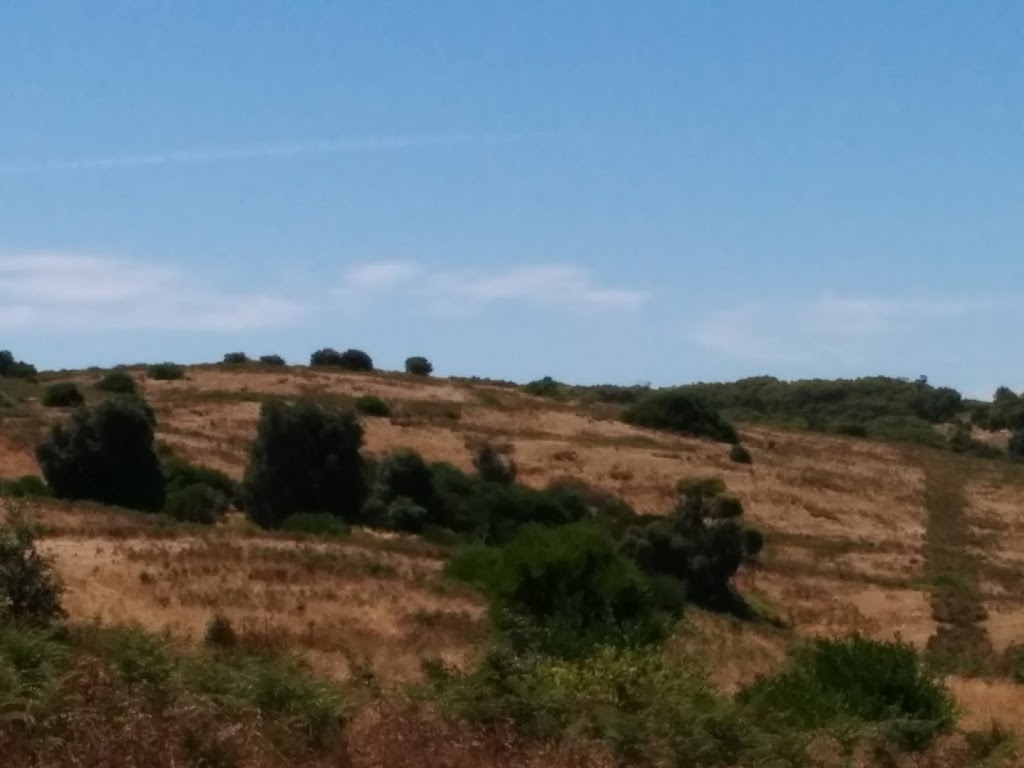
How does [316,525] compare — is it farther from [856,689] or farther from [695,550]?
[856,689]

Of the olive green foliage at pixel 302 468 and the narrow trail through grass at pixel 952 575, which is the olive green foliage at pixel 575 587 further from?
the olive green foliage at pixel 302 468

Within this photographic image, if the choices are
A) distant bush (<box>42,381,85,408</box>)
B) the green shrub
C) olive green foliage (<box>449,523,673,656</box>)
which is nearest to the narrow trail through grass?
olive green foliage (<box>449,523,673,656</box>)

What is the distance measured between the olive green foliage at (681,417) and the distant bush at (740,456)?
6168mm

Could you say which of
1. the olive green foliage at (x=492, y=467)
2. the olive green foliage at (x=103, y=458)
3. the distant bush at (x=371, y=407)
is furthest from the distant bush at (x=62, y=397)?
the olive green foliage at (x=103, y=458)

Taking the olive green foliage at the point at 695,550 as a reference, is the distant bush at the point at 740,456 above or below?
above

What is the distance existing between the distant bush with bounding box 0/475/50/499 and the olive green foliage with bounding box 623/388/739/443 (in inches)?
1449

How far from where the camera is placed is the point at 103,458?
4238 centimetres

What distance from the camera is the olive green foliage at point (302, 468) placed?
4434 cm

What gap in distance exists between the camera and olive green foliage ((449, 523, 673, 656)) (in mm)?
22203

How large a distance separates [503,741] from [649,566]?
2908 centimetres

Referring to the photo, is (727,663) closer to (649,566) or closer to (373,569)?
(373,569)

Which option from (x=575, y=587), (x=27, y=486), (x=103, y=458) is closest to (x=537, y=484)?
(x=103, y=458)

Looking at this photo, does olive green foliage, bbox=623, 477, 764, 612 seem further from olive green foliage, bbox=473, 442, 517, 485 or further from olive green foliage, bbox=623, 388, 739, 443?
olive green foliage, bbox=623, 388, 739, 443

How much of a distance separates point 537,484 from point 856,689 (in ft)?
125
